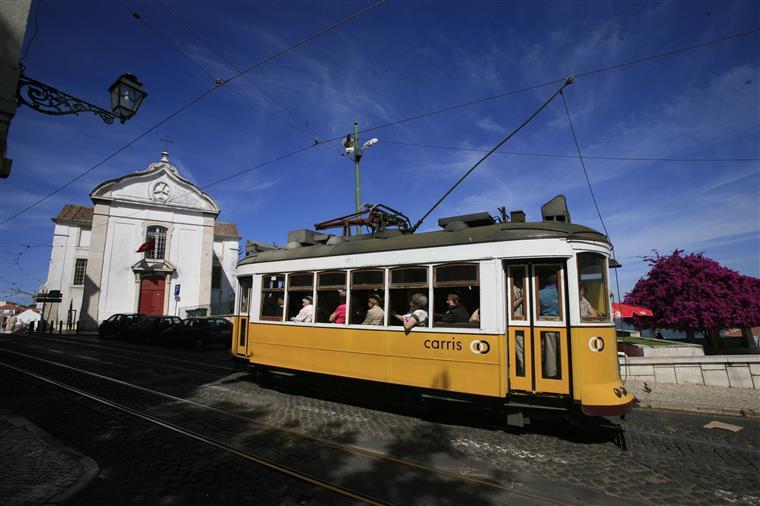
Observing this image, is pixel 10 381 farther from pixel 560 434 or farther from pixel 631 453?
pixel 631 453

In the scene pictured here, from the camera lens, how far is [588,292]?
6.45 metres

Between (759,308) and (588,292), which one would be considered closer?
(588,292)

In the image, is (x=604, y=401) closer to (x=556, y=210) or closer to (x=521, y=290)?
(x=521, y=290)

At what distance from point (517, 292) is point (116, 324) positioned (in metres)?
28.2

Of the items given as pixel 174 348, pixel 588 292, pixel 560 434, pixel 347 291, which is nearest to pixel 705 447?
pixel 560 434

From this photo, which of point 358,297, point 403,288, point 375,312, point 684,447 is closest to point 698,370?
point 684,447

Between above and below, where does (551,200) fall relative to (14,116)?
below

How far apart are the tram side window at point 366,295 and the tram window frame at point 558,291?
8.72 feet

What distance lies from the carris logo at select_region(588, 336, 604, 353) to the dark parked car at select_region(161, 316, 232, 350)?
1886 centimetres

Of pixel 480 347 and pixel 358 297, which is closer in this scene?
pixel 480 347

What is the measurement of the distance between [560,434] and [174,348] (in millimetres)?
20073

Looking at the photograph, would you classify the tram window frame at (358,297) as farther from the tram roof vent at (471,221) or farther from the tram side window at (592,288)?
the tram side window at (592,288)

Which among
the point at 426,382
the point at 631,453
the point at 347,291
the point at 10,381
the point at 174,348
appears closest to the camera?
the point at 631,453

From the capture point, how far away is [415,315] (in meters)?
7.12
